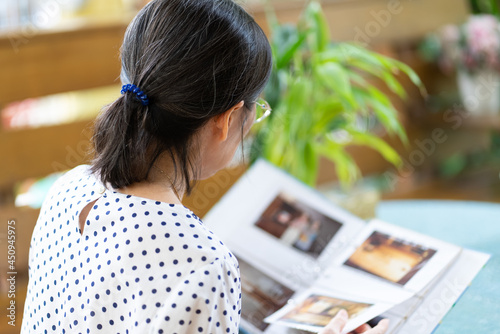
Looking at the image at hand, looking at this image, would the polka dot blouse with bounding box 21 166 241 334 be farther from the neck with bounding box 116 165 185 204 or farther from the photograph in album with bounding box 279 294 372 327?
the photograph in album with bounding box 279 294 372 327

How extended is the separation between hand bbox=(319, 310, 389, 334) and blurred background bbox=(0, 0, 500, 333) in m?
0.57

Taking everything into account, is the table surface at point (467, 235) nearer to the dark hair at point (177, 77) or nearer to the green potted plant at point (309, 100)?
the green potted plant at point (309, 100)

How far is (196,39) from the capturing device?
0.74 meters

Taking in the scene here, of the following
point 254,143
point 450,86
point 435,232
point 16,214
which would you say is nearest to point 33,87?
point 16,214

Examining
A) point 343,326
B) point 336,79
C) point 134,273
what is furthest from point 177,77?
point 336,79

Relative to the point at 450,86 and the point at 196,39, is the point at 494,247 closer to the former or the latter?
the point at 196,39

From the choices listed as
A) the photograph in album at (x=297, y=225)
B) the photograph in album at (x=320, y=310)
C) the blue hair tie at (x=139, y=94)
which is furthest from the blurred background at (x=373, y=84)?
the blue hair tie at (x=139, y=94)

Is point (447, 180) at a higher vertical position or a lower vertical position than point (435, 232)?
lower

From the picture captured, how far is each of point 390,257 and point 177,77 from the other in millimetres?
481

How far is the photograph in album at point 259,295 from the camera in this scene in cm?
100

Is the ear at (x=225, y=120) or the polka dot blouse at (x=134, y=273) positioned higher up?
the ear at (x=225, y=120)

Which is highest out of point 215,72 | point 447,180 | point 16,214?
point 215,72

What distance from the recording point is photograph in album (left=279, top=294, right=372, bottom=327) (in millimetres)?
907

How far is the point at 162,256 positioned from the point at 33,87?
1754 mm
